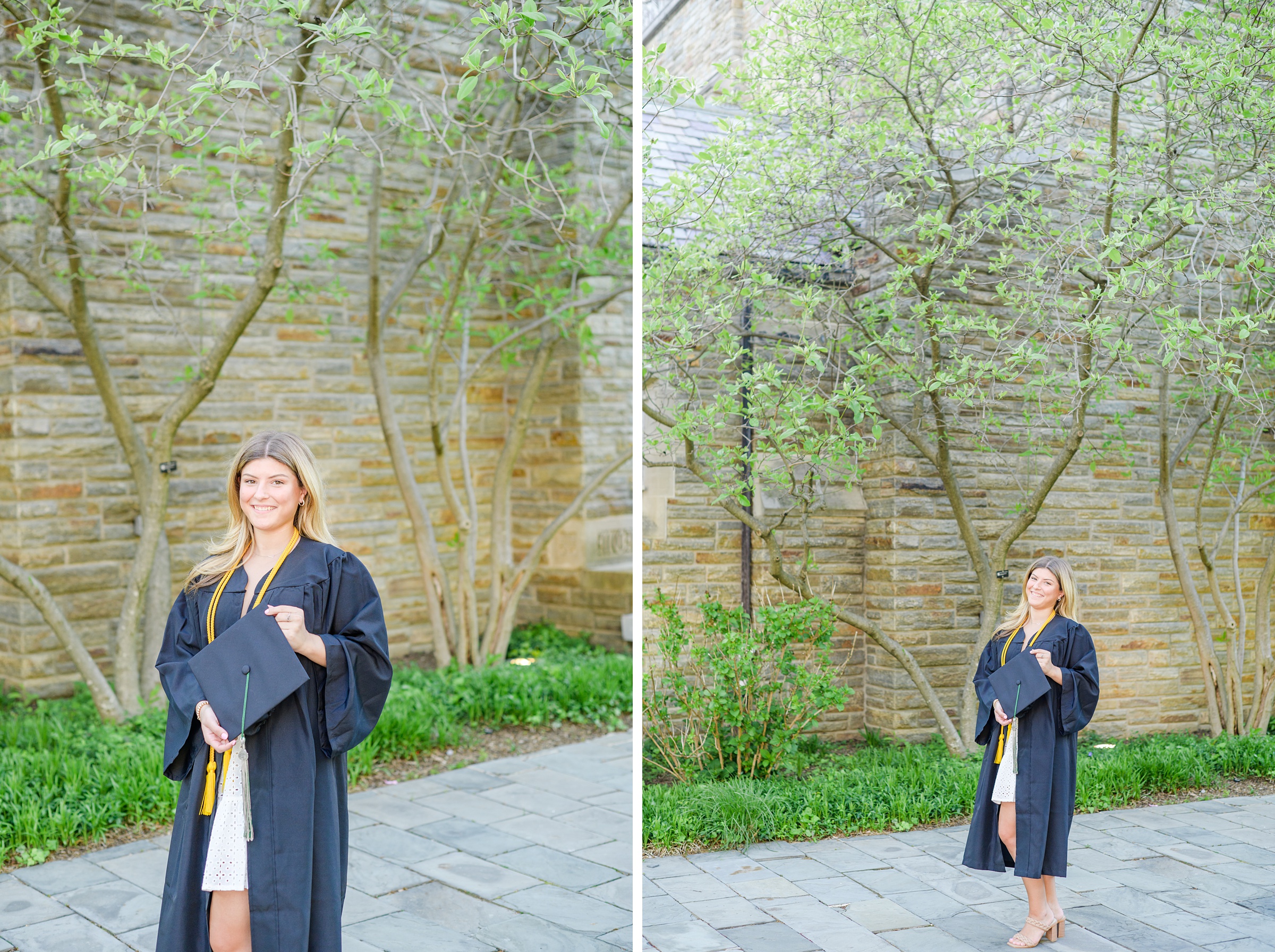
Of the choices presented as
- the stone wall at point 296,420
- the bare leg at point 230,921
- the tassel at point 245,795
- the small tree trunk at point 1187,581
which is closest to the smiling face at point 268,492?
the tassel at point 245,795

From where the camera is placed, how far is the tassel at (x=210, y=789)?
2.32m

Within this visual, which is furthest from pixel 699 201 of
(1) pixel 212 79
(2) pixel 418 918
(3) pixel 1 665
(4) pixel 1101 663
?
(3) pixel 1 665

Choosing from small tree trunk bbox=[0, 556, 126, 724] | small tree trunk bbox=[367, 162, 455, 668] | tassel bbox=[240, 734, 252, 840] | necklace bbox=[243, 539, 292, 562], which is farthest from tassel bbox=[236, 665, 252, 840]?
small tree trunk bbox=[367, 162, 455, 668]

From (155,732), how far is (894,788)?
11.6 ft

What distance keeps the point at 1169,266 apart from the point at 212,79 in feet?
8.10

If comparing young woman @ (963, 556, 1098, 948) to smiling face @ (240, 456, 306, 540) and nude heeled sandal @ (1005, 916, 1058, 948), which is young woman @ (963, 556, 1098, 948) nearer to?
nude heeled sandal @ (1005, 916, 1058, 948)

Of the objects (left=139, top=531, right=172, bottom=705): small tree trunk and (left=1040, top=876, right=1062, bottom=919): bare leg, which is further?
(left=139, top=531, right=172, bottom=705): small tree trunk

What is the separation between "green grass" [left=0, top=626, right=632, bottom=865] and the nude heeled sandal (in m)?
3.15

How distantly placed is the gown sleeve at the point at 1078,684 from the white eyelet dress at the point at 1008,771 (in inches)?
4.2

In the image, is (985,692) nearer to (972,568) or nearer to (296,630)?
(972,568)

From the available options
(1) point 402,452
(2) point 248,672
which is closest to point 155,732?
(1) point 402,452

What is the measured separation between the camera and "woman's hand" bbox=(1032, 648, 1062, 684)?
102 inches

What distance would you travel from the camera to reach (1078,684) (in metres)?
2.62

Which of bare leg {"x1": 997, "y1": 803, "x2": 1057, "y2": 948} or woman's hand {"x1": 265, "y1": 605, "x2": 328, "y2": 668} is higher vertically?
woman's hand {"x1": 265, "y1": 605, "x2": 328, "y2": 668}
